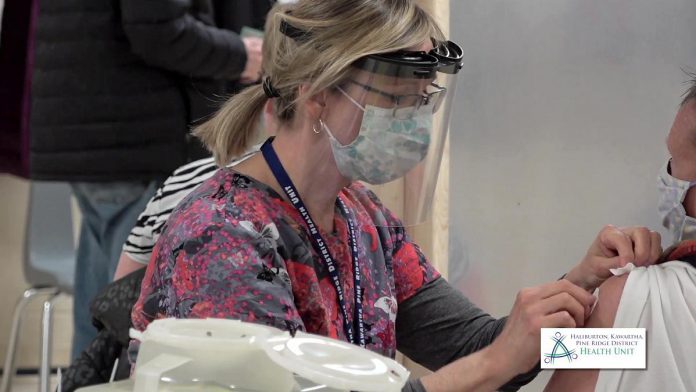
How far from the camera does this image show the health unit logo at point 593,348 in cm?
109

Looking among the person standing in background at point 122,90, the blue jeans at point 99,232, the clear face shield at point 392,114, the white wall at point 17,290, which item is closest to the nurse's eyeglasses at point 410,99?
the clear face shield at point 392,114

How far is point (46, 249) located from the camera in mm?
2764

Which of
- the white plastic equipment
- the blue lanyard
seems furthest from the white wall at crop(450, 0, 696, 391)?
the white plastic equipment

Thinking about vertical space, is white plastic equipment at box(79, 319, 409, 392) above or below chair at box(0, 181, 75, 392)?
above

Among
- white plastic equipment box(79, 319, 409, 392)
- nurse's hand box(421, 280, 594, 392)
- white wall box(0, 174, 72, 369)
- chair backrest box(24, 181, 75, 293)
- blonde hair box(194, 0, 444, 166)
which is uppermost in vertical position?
blonde hair box(194, 0, 444, 166)

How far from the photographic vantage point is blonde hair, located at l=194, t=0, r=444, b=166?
4.04 feet

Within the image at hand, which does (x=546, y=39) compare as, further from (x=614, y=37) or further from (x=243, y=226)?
(x=243, y=226)

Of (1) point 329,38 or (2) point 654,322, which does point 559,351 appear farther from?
(1) point 329,38

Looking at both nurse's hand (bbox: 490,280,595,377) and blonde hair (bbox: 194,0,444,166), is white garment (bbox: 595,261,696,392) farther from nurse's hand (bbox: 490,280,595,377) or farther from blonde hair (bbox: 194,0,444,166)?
blonde hair (bbox: 194,0,444,166)

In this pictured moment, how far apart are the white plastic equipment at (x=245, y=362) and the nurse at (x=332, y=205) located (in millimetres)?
279

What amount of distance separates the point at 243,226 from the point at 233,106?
10.8 inches

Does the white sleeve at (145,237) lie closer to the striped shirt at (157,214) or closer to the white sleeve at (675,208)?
the striped shirt at (157,214)

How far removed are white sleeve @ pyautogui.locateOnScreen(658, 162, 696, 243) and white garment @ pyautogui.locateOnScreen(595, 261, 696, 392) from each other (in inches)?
2.8

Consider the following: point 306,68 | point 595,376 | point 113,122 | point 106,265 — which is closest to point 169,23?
point 113,122
